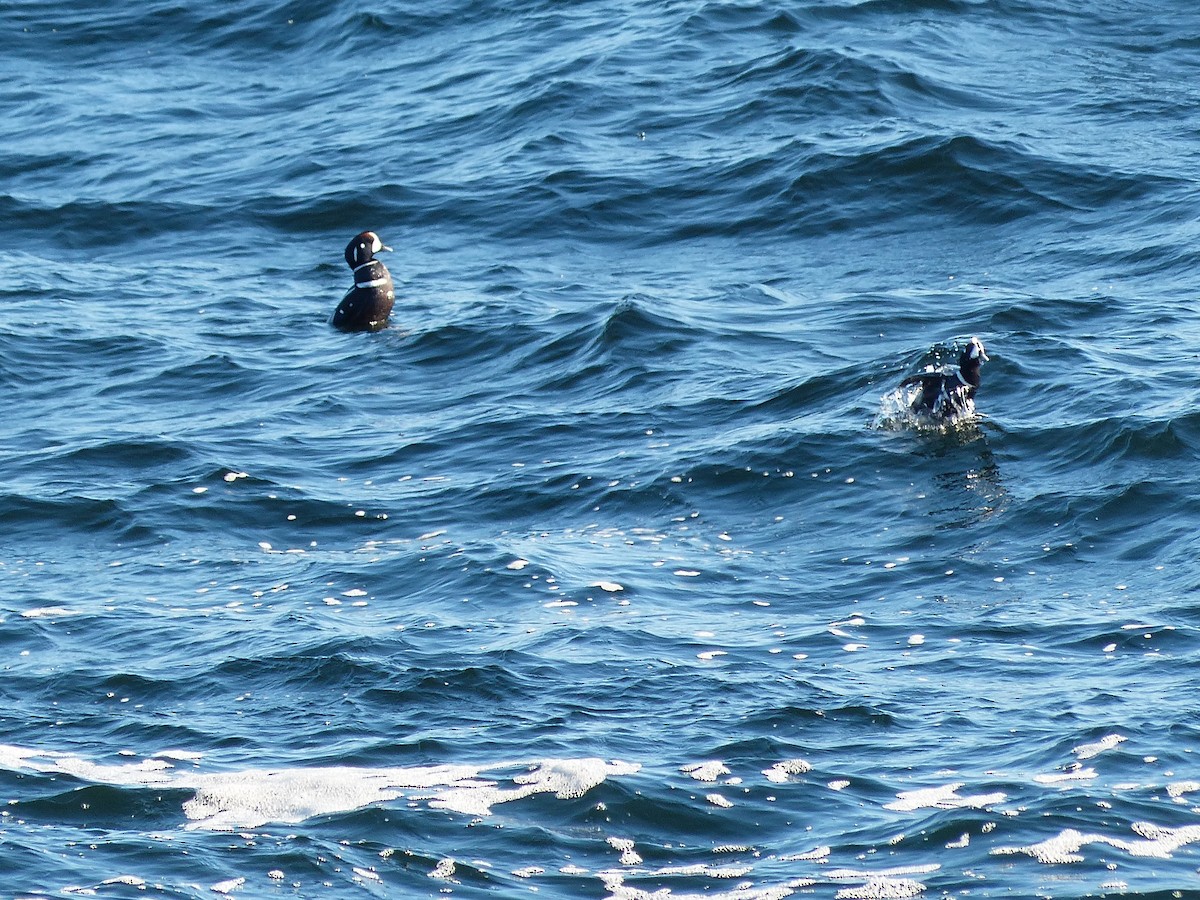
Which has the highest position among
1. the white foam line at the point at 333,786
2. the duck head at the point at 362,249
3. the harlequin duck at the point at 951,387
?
the duck head at the point at 362,249

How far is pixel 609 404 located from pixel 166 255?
650cm

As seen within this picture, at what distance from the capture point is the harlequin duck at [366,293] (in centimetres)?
1630

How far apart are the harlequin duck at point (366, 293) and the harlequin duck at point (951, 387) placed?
5322mm

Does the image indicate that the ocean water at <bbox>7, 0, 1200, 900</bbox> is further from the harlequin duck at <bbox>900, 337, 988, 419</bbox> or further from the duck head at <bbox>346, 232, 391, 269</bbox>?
the duck head at <bbox>346, 232, 391, 269</bbox>

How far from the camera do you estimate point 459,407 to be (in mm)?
14586

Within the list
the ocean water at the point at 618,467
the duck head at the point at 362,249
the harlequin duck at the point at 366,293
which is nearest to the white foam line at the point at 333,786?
the ocean water at the point at 618,467

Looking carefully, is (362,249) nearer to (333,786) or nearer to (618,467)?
(618,467)

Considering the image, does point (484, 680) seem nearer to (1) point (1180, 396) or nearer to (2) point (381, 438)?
(2) point (381, 438)

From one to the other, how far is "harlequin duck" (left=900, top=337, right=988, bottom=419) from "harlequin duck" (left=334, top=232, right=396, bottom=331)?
5.32 meters

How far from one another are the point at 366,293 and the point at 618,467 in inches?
162

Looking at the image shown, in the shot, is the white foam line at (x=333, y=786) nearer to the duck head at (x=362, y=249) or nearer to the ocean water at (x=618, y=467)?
the ocean water at (x=618, y=467)

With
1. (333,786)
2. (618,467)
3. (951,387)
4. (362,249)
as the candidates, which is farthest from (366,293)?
(333,786)

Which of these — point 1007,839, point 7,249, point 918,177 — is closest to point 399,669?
point 1007,839

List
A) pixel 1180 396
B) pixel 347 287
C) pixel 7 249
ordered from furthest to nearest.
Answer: pixel 7 249, pixel 347 287, pixel 1180 396
